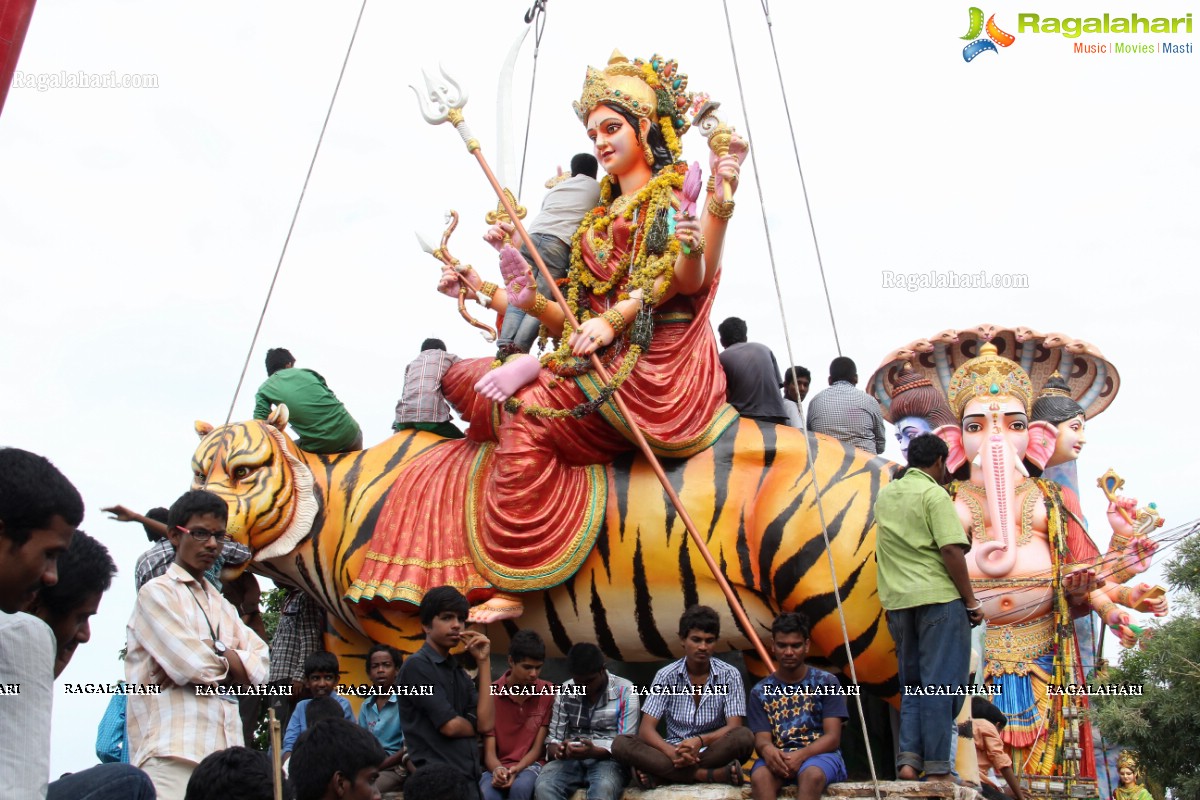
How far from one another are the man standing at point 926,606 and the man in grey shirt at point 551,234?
→ 244 cm

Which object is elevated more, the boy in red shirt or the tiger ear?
the tiger ear

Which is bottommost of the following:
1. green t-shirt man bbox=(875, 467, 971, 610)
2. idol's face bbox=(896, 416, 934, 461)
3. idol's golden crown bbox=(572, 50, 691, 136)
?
green t-shirt man bbox=(875, 467, 971, 610)

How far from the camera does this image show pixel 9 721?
3.09 metres

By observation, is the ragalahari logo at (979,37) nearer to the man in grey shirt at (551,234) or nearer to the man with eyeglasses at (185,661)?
the man in grey shirt at (551,234)

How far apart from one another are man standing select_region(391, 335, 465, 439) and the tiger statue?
1.71 ft

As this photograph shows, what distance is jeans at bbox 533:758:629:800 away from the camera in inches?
254

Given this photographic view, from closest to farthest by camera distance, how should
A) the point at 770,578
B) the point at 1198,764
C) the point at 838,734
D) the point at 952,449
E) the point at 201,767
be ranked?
the point at 201,767, the point at 838,734, the point at 770,578, the point at 1198,764, the point at 952,449

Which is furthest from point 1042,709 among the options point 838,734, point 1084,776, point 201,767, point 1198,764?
point 201,767

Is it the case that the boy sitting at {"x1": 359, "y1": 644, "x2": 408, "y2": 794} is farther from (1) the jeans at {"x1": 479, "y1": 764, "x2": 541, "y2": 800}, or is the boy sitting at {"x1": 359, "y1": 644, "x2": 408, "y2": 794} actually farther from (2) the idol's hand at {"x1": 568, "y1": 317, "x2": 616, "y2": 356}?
(2) the idol's hand at {"x1": 568, "y1": 317, "x2": 616, "y2": 356}

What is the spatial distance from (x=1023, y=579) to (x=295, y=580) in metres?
6.72

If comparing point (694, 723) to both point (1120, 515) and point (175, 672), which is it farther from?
point (1120, 515)

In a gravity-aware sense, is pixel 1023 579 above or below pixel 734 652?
above

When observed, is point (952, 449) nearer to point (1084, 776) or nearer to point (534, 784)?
point (1084, 776)

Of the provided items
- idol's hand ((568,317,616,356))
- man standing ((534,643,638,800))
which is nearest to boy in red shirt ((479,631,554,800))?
man standing ((534,643,638,800))
